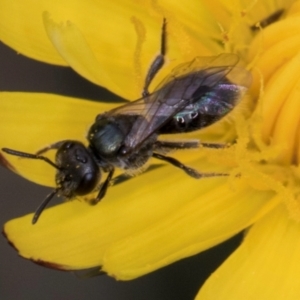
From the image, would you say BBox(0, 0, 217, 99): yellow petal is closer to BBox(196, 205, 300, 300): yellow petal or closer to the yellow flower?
the yellow flower

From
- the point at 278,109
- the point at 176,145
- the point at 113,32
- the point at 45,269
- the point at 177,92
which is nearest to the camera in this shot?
the point at 177,92

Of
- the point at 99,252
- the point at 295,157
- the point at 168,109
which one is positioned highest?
the point at 168,109

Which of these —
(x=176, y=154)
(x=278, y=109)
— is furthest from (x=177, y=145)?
(x=278, y=109)

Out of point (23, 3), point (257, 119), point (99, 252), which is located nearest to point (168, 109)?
point (257, 119)

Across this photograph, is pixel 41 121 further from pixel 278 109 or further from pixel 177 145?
pixel 278 109

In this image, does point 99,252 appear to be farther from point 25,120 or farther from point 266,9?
point 266,9
